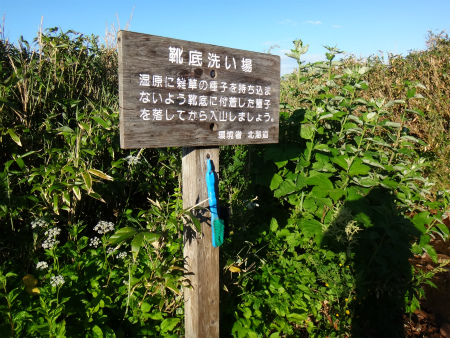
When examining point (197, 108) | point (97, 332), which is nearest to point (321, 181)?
point (197, 108)

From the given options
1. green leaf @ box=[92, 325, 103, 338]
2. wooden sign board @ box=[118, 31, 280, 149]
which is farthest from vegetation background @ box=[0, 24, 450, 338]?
wooden sign board @ box=[118, 31, 280, 149]

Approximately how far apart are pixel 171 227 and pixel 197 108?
47.1 inches

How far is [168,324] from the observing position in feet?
6.95

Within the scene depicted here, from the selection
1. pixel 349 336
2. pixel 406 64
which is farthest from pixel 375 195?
pixel 406 64

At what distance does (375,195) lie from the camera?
10.3 ft

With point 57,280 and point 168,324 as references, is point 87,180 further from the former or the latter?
point 168,324

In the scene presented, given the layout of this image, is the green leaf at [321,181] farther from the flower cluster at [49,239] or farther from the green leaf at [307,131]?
the flower cluster at [49,239]

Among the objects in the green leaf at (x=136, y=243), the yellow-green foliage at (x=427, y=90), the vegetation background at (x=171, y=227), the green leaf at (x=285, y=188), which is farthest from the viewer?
the yellow-green foliage at (x=427, y=90)

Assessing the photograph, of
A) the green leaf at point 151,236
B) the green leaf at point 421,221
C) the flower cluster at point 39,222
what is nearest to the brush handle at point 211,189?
the green leaf at point 151,236

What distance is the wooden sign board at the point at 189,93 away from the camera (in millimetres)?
Result: 1691

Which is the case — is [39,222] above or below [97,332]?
above

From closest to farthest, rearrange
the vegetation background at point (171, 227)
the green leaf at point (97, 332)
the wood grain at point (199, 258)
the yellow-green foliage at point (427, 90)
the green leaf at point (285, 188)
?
the green leaf at point (97, 332)
the wood grain at point (199, 258)
the vegetation background at point (171, 227)
the green leaf at point (285, 188)
the yellow-green foliage at point (427, 90)

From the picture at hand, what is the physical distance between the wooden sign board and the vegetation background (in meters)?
0.48

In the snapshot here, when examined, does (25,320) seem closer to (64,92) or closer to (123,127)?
(123,127)
